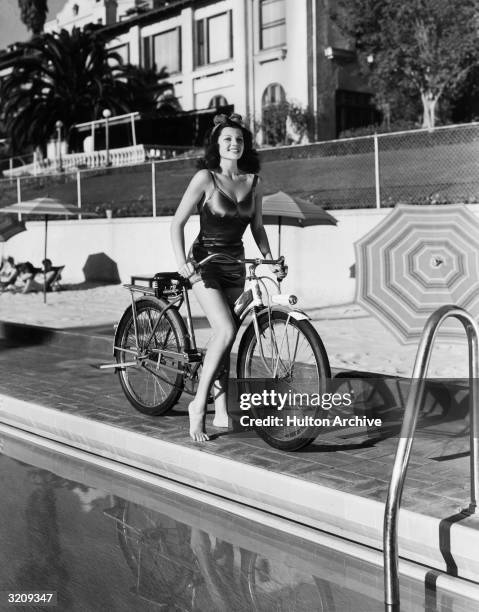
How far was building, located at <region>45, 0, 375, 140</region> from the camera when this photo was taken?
31.0 metres

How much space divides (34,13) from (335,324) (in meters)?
55.3

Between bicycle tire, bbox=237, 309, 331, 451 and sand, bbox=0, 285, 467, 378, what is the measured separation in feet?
4.00

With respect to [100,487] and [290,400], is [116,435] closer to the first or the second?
[100,487]

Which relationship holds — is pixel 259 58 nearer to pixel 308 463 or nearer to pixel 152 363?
pixel 152 363

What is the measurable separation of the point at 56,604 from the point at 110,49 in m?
40.4

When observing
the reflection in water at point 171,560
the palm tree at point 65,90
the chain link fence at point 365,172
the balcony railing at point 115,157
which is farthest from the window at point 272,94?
the reflection in water at point 171,560

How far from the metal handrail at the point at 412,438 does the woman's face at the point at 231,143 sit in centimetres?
197

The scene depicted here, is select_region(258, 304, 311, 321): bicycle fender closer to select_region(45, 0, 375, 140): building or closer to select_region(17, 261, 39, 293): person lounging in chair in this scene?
select_region(17, 261, 39, 293): person lounging in chair

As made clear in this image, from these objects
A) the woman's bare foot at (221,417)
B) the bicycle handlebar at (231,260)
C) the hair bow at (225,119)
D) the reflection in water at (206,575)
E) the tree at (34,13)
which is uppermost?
the tree at (34,13)

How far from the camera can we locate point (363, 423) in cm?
612

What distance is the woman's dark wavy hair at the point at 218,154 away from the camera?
217 inches

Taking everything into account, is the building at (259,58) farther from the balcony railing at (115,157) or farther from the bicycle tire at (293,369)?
the bicycle tire at (293,369)

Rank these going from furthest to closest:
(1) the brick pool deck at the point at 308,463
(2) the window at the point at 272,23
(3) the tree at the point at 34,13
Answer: (3) the tree at the point at 34,13 < (2) the window at the point at 272,23 < (1) the brick pool deck at the point at 308,463

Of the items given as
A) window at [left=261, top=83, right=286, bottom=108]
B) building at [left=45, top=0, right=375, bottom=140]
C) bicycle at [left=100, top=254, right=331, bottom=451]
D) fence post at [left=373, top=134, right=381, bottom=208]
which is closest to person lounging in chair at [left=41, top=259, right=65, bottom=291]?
fence post at [left=373, top=134, right=381, bottom=208]
